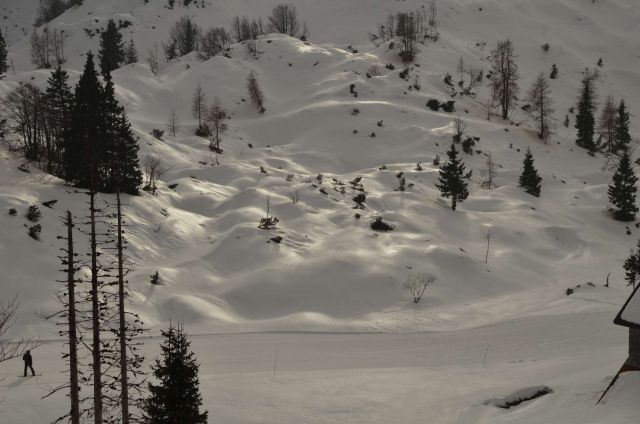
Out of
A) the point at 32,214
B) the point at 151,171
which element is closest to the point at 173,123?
the point at 151,171

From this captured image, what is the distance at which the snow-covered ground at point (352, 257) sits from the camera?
23.3 metres

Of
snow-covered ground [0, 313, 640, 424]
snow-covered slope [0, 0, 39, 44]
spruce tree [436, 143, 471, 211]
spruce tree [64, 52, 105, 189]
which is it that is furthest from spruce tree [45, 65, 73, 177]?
snow-covered slope [0, 0, 39, 44]

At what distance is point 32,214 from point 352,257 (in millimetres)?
24563

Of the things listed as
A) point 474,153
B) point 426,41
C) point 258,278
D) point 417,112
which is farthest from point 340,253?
point 426,41

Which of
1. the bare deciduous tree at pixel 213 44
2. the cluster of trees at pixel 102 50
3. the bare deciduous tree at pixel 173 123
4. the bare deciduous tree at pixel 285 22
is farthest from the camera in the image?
the bare deciduous tree at pixel 285 22

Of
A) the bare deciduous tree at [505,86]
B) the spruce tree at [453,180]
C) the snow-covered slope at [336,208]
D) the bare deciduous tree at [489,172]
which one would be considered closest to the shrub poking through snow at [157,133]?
the snow-covered slope at [336,208]

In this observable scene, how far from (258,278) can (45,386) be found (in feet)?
55.0

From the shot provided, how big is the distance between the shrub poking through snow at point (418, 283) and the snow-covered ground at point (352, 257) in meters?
0.63

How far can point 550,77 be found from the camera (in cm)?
10419

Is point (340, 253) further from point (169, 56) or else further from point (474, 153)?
point (169, 56)

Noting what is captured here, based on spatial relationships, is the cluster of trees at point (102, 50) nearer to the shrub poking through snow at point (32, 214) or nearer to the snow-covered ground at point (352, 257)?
the snow-covered ground at point (352, 257)

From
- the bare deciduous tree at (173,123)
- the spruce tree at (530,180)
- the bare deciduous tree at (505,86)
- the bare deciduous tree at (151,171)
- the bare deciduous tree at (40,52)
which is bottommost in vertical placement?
the spruce tree at (530,180)

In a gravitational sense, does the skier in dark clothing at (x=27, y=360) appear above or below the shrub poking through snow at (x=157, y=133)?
below

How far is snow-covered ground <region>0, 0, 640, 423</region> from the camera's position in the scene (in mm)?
23344
